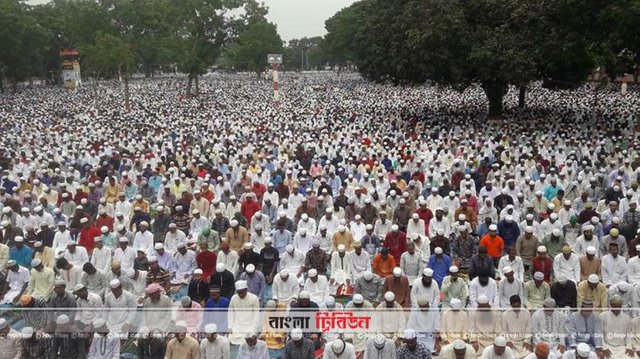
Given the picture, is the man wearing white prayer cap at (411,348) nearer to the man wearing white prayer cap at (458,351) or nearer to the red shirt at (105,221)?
the man wearing white prayer cap at (458,351)

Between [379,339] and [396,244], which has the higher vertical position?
[396,244]

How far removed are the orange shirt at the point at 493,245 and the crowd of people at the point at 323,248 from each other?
26 mm

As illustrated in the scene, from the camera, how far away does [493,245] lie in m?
7.37

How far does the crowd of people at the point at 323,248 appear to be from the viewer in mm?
5586

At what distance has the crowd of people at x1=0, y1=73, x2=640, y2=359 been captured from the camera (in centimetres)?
559

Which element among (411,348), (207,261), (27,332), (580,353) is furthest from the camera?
(207,261)

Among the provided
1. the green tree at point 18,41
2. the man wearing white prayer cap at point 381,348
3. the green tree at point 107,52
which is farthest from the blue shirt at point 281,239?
the green tree at point 18,41

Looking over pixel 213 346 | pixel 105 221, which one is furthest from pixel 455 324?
pixel 105 221

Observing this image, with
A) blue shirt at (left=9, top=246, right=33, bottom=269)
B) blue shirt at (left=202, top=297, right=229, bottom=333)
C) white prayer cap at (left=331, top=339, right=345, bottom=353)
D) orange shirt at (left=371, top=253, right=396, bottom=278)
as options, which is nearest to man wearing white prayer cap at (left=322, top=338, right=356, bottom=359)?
white prayer cap at (left=331, top=339, right=345, bottom=353)

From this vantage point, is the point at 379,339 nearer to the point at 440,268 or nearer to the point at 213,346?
the point at 213,346

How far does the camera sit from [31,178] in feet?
37.6

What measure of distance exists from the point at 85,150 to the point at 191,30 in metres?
24.0

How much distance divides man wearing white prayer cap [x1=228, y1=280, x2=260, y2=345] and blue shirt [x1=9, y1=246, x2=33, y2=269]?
Answer: 10.9ft

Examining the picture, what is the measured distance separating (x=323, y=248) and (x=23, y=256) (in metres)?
4.00
